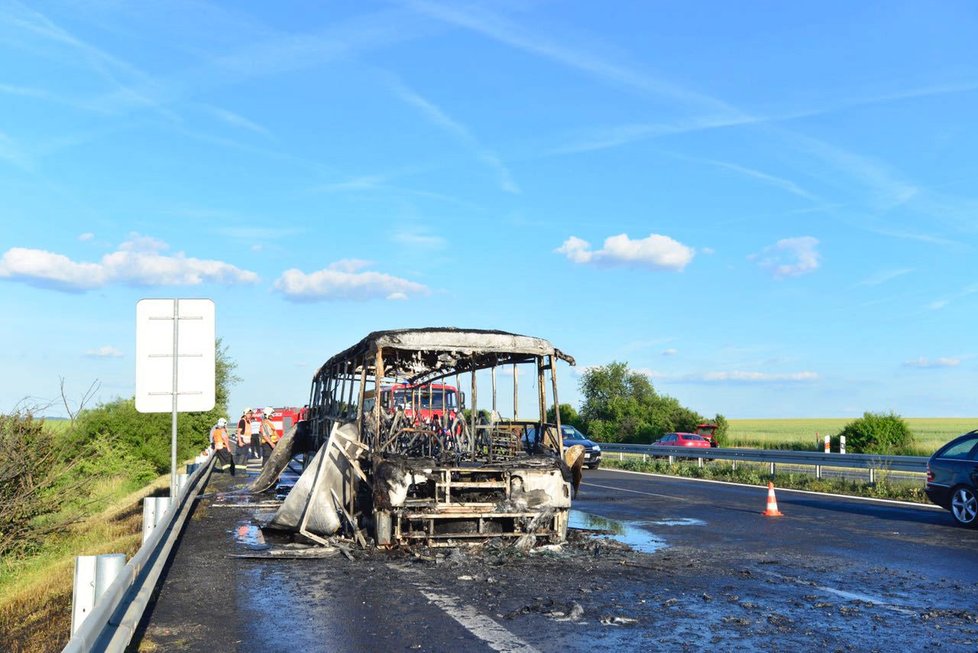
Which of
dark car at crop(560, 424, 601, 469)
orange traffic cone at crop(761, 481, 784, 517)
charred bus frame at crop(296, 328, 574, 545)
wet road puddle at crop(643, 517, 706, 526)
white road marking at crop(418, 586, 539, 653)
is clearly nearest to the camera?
white road marking at crop(418, 586, 539, 653)

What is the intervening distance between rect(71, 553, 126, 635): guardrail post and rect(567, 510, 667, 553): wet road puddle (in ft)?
25.9

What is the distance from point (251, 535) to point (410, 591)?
202 inches

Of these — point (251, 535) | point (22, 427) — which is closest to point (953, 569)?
point (251, 535)

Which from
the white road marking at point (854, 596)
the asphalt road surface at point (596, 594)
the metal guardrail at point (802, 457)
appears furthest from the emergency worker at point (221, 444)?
the white road marking at point (854, 596)

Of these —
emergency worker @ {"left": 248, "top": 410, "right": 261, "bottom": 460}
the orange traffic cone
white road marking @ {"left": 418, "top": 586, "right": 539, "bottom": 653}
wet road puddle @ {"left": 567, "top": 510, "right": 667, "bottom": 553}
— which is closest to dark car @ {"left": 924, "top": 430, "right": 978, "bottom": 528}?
the orange traffic cone

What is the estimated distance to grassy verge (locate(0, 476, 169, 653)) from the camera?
7.95 m

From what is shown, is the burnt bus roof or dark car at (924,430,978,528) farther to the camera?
dark car at (924,430,978,528)

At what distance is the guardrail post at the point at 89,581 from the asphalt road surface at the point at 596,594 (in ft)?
6.11

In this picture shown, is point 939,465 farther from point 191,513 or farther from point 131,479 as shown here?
point 131,479

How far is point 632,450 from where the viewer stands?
37406mm

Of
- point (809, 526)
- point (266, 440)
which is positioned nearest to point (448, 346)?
point (809, 526)

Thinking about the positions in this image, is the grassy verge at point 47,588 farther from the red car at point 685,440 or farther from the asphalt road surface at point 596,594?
the red car at point 685,440

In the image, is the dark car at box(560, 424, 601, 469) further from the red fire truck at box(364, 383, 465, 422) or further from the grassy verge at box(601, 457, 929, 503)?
the red fire truck at box(364, 383, 465, 422)

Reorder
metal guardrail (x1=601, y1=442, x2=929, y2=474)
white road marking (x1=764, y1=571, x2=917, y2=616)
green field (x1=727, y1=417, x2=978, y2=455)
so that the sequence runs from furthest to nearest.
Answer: green field (x1=727, y1=417, x2=978, y2=455) < metal guardrail (x1=601, y1=442, x2=929, y2=474) < white road marking (x1=764, y1=571, x2=917, y2=616)
